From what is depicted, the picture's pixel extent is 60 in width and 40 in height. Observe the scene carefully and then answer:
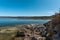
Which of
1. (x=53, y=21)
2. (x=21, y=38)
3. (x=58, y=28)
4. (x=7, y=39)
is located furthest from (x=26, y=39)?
(x=58, y=28)

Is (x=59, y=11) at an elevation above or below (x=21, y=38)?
above

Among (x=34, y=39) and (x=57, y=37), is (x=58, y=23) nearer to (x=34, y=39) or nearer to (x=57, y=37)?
(x=57, y=37)

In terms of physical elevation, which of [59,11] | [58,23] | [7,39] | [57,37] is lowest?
[7,39]

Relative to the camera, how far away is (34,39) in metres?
5.00

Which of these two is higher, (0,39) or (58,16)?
(58,16)

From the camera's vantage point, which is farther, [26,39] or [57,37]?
[26,39]

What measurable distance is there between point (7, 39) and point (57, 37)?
2.42 meters

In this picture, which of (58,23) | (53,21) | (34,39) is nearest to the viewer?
(58,23)

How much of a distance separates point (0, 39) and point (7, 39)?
0.78 feet

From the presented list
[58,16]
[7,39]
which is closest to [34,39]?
[7,39]

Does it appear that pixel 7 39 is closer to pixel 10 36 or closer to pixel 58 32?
pixel 10 36

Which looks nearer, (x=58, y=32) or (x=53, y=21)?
(x=58, y=32)

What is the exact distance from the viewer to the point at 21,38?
17.4ft

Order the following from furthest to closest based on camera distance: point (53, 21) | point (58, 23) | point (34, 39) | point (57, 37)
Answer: point (34, 39) < point (53, 21) < point (58, 23) < point (57, 37)
